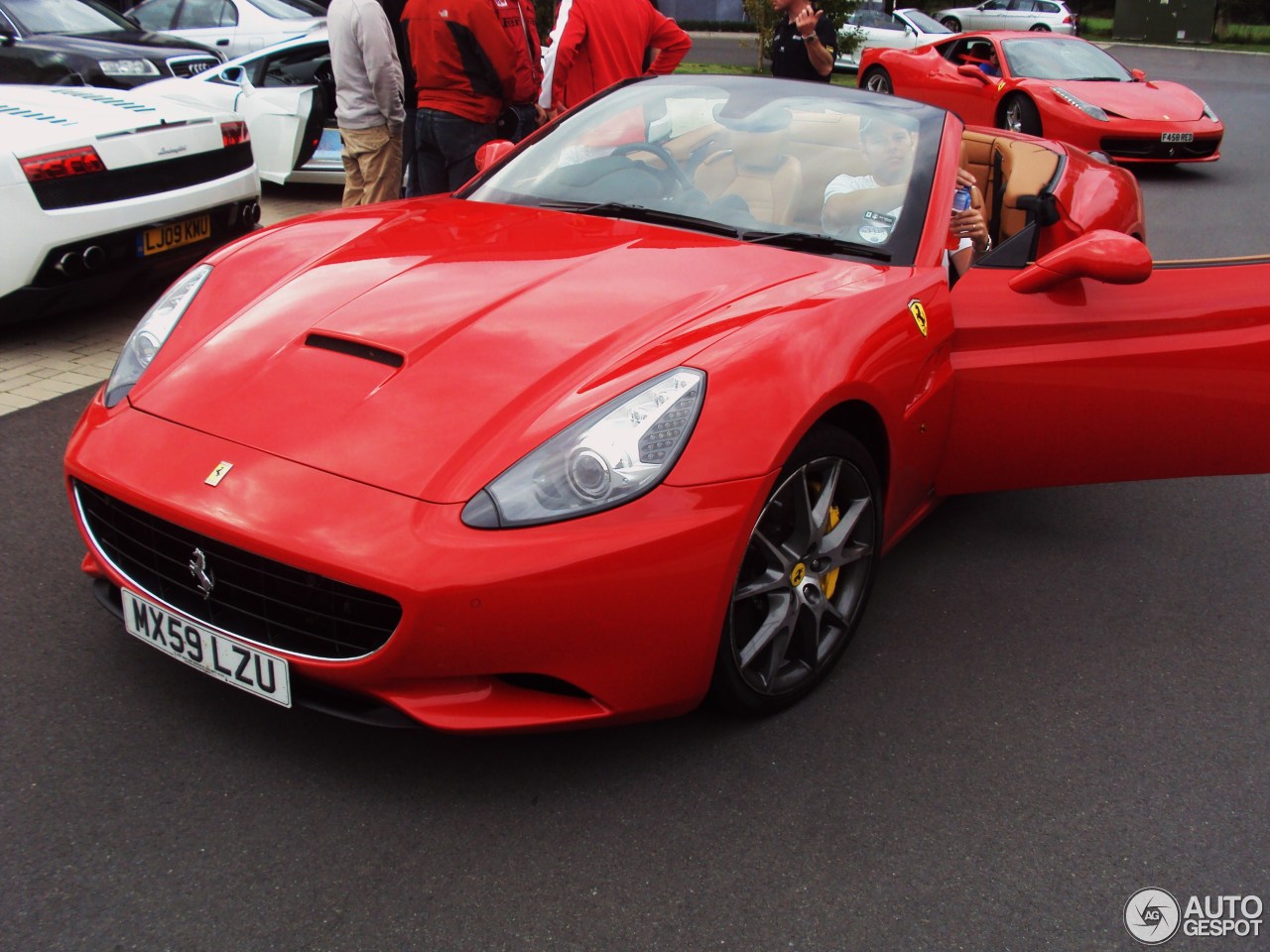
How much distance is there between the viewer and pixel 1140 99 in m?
11.2

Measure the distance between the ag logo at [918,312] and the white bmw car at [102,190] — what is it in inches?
145

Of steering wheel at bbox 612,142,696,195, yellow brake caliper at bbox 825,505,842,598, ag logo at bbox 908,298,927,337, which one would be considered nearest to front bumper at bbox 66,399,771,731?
yellow brake caliper at bbox 825,505,842,598

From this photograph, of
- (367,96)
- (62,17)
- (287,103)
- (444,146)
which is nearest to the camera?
(444,146)

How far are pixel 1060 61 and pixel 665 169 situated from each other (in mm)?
9920

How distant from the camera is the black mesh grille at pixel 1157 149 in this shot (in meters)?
10.9

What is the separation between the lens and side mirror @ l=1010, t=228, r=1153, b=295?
305cm

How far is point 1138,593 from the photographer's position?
3520 mm

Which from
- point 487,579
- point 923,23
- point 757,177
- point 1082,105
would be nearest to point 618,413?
point 487,579

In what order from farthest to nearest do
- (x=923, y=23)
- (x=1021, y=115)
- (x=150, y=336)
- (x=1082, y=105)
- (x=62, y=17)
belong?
(x=923, y=23), (x=1021, y=115), (x=1082, y=105), (x=62, y=17), (x=150, y=336)

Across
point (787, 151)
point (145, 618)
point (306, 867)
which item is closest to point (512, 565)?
point (306, 867)

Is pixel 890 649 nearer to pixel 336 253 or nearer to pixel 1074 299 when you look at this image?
pixel 1074 299

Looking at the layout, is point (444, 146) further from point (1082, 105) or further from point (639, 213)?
point (1082, 105)

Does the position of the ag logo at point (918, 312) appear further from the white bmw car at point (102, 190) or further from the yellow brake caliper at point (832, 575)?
the white bmw car at point (102, 190)

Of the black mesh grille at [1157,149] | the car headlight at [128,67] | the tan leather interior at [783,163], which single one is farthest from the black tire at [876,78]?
the tan leather interior at [783,163]
